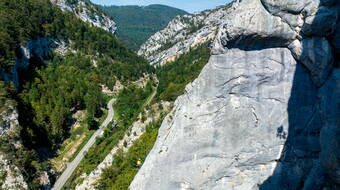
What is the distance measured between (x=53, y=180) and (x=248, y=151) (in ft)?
179

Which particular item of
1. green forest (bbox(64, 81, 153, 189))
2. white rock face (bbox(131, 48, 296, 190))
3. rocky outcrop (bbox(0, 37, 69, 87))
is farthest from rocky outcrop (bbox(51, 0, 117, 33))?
white rock face (bbox(131, 48, 296, 190))

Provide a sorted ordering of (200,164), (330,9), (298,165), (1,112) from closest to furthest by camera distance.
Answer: (330,9), (298,165), (200,164), (1,112)

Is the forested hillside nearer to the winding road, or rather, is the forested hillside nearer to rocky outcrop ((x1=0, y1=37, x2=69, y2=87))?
rocky outcrop ((x1=0, y1=37, x2=69, y2=87))

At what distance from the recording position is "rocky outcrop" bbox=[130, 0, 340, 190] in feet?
58.4

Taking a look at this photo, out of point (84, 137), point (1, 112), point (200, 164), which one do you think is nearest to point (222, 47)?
point (200, 164)

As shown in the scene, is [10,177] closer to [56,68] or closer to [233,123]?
[233,123]

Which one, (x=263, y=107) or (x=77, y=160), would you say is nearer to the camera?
(x=263, y=107)

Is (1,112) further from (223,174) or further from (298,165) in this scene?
(298,165)

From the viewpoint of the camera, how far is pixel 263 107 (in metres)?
22.2

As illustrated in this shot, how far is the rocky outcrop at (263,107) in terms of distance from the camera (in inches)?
701

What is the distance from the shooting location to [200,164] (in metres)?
24.6

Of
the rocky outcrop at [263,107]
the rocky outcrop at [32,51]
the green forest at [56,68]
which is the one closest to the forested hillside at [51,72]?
the green forest at [56,68]

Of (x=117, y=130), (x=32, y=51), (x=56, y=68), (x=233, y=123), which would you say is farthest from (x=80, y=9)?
(x=233, y=123)

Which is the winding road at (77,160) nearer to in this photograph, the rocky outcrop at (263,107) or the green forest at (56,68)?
the green forest at (56,68)
